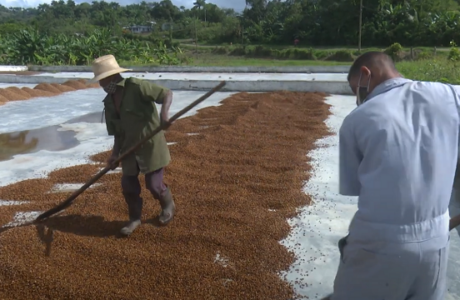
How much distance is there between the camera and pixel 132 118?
10.1ft

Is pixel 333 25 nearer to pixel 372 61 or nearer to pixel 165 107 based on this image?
pixel 165 107

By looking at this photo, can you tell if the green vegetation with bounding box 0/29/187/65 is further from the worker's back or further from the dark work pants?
the worker's back

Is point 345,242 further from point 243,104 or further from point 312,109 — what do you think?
point 243,104

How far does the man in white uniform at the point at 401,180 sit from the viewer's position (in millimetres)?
1494

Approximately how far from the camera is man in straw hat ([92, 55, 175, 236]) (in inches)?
120

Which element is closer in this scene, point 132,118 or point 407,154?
point 407,154

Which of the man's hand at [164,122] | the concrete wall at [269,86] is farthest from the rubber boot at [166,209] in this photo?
the concrete wall at [269,86]

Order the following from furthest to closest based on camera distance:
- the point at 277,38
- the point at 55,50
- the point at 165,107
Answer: the point at 277,38 → the point at 55,50 → the point at 165,107

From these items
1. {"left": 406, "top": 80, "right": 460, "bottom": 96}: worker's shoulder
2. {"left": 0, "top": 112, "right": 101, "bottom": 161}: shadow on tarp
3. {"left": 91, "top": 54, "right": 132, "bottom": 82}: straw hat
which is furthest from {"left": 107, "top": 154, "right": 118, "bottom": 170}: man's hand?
{"left": 0, "top": 112, "right": 101, "bottom": 161}: shadow on tarp

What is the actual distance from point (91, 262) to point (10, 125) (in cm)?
570

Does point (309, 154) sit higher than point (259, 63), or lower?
lower

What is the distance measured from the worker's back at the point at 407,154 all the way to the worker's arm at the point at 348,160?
0.02 m

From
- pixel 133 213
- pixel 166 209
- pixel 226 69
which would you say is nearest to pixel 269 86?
pixel 226 69

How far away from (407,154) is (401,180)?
0.09 metres
